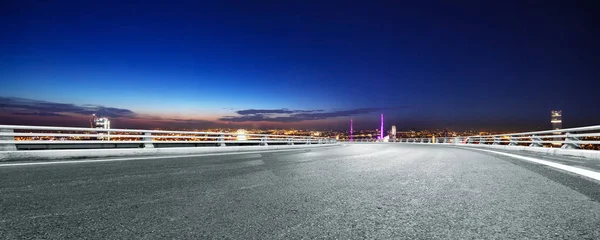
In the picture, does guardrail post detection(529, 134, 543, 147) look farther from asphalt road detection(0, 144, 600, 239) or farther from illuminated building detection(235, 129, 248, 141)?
illuminated building detection(235, 129, 248, 141)

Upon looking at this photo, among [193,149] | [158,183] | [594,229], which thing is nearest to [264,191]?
[158,183]

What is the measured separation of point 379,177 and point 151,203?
3822 mm

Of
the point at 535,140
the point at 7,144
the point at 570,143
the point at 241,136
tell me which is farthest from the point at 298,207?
the point at 535,140

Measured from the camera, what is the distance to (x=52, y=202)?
3848mm

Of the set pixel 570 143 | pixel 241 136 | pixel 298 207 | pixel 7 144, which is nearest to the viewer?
pixel 298 207

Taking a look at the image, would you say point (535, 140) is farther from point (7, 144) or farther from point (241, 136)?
point (7, 144)

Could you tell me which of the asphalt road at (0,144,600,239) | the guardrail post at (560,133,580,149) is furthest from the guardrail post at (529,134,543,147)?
the asphalt road at (0,144,600,239)

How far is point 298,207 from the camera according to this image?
3.68m

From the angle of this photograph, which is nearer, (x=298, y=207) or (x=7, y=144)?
(x=298, y=207)

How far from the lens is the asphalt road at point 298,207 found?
2.78 meters

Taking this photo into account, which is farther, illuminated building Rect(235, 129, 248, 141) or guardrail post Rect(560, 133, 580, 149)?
illuminated building Rect(235, 129, 248, 141)

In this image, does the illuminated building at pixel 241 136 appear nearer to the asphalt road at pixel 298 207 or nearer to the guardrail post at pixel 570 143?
the asphalt road at pixel 298 207

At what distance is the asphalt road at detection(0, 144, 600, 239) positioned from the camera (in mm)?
2775

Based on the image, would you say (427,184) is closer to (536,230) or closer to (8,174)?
(536,230)
